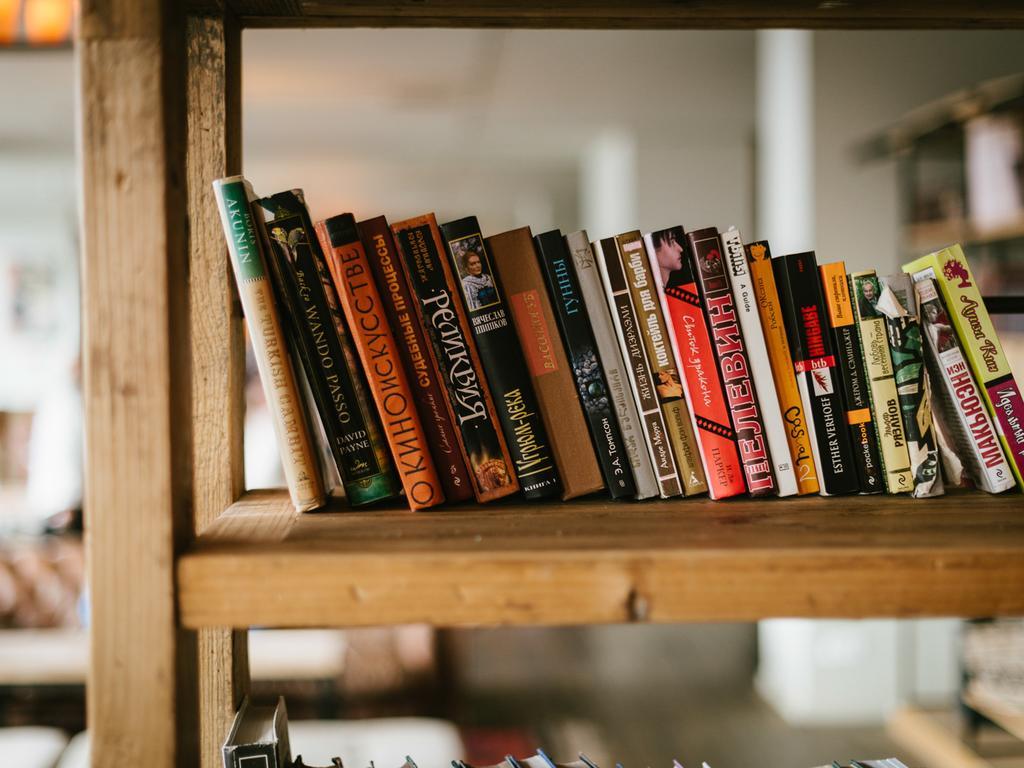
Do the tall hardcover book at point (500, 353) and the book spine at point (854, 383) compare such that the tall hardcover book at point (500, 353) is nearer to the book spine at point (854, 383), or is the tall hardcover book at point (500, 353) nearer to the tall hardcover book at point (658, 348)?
the tall hardcover book at point (658, 348)

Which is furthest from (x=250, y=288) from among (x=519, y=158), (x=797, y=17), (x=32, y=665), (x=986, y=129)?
(x=519, y=158)

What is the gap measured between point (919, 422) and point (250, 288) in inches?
22.4

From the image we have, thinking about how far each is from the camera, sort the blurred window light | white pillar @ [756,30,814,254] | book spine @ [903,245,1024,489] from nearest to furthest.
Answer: book spine @ [903,245,1024,489] < the blurred window light < white pillar @ [756,30,814,254]

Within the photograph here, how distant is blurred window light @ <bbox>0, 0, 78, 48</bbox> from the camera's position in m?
1.91

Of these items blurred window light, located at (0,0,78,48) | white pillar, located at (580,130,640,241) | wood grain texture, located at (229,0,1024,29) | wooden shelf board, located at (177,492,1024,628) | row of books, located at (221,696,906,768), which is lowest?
row of books, located at (221,696,906,768)

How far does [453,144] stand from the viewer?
4887mm

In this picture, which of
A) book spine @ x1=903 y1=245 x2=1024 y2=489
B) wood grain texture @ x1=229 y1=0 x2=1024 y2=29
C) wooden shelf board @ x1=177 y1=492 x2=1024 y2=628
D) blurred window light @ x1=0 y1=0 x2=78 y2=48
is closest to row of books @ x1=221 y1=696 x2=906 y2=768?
wooden shelf board @ x1=177 y1=492 x2=1024 y2=628

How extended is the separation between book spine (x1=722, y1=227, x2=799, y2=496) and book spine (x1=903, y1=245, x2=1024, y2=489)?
165mm

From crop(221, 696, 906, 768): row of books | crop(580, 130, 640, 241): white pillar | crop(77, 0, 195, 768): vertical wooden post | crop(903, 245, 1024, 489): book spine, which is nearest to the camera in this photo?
crop(77, 0, 195, 768): vertical wooden post

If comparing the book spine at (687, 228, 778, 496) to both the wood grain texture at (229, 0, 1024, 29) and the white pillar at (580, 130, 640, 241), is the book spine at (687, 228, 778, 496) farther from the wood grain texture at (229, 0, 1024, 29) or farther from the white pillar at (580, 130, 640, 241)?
the white pillar at (580, 130, 640, 241)

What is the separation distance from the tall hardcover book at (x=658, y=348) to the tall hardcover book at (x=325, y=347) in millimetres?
241

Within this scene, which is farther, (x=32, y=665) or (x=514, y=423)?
(x=32, y=665)

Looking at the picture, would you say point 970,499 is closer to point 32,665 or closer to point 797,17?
point 797,17

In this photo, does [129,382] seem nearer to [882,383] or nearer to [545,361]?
[545,361]
